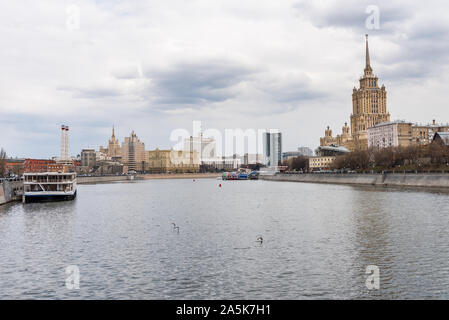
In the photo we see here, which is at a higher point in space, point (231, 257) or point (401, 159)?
point (401, 159)

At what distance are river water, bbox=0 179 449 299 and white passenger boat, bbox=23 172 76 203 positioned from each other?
25046mm

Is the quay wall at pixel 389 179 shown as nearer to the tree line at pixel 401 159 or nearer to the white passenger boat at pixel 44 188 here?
the tree line at pixel 401 159

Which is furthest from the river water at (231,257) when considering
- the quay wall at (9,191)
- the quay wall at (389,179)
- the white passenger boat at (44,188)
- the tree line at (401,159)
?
the tree line at (401,159)

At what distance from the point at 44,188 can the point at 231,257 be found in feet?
175

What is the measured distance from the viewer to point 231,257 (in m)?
25.1

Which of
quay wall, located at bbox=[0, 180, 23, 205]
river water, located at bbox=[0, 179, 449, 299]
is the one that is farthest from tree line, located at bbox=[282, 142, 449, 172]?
quay wall, located at bbox=[0, 180, 23, 205]

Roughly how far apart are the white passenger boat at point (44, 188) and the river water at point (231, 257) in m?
25.0

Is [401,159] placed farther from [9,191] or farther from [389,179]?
[9,191]

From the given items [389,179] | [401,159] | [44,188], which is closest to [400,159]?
[401,159]

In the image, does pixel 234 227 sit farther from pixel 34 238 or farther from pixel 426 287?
pixel 426 287

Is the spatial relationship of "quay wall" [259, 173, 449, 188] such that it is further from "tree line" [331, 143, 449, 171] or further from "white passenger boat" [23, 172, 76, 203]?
"white passenger boat" [23, 172, 76, 203]

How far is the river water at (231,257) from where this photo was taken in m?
19.0
